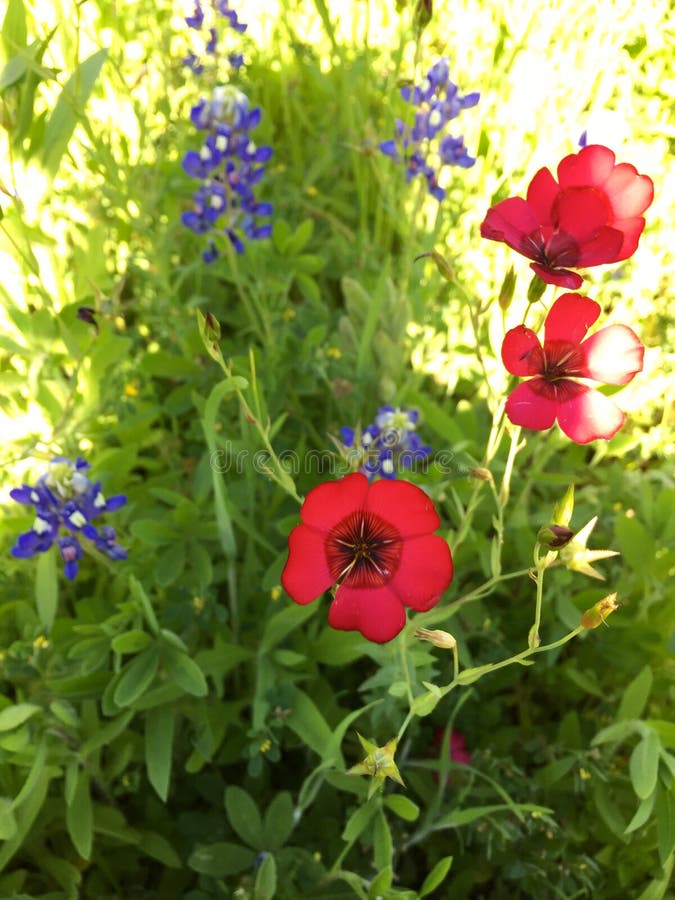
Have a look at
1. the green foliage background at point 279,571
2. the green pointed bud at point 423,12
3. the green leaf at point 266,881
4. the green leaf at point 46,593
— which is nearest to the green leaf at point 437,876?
the green foliage background at point 279,571

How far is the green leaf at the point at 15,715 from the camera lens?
98 cm

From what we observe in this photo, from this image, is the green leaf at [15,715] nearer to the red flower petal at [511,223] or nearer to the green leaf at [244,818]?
the green leaf at [244,818]

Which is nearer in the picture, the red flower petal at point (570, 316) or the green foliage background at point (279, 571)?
the red flower petal at point (570, 316)

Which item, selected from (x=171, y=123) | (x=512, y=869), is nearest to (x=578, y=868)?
(x=512, y=869)

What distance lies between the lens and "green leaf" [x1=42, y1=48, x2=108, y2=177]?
3.55ft

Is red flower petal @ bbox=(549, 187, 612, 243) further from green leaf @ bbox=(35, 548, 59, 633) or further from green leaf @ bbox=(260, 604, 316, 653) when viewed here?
green leaf @ bbox=(35, 548, 59, 633)

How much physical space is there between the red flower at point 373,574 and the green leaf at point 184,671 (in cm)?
35

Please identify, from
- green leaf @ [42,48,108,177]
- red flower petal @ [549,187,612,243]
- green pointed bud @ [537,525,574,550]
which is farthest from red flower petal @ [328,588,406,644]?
green leaf @ [42,48,108,177]

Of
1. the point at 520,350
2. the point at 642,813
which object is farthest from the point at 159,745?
the point at 520,350

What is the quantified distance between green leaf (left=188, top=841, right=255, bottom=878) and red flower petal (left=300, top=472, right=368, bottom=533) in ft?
2.03

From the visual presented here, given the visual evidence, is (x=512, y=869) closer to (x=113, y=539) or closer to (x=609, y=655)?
(x=609, y=655)

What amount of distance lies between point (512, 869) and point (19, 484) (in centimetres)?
98

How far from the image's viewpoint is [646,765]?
3.24 ft

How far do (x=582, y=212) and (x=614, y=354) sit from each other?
14 cm
